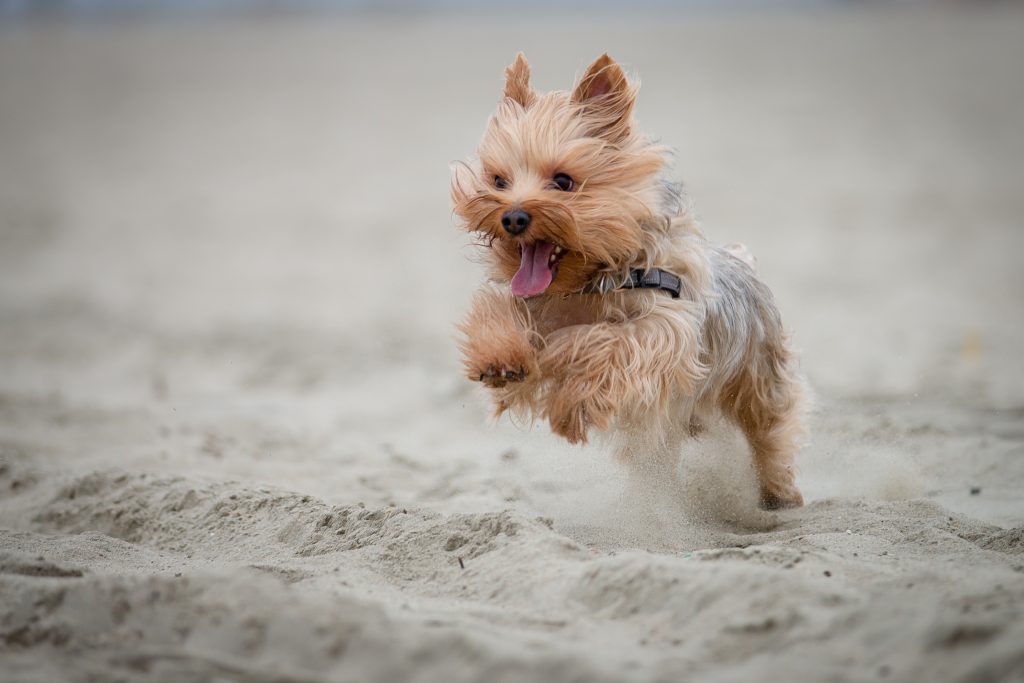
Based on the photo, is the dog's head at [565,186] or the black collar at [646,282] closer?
the dog's head at [565,186]

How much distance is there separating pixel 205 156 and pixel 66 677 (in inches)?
690

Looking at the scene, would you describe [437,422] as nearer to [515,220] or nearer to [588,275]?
[588,275]

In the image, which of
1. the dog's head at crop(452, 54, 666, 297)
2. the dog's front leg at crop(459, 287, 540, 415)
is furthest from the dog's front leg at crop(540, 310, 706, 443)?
the dog's head at crop(452, 54, 666, 297)

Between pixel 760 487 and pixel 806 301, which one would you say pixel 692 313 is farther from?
pixel 806 301

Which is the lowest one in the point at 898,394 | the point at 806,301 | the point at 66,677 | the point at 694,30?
the point at 66,677

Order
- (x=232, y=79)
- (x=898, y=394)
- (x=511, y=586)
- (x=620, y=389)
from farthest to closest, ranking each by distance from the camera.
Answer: (x=232, y=79)
(x=898, y=394)
(x=620, y=389)
(x=511, y=586)

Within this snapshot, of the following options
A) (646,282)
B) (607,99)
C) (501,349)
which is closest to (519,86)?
(607,99)

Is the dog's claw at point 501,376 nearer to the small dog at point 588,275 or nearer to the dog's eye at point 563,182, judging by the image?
the small dog at point 588,275

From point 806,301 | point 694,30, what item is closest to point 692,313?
point 806,301

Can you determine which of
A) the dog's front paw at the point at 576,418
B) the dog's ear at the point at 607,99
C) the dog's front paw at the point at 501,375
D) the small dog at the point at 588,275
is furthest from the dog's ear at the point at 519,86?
the dog's front paw at the point at 576,418

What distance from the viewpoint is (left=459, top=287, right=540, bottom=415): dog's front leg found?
14.2 feet

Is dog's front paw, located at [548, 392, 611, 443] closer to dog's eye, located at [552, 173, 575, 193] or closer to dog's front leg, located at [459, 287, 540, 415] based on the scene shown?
dog's front leg, located at [459, 287, 540, 415]

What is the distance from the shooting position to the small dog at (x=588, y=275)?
4.34m

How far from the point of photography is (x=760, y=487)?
521cm
